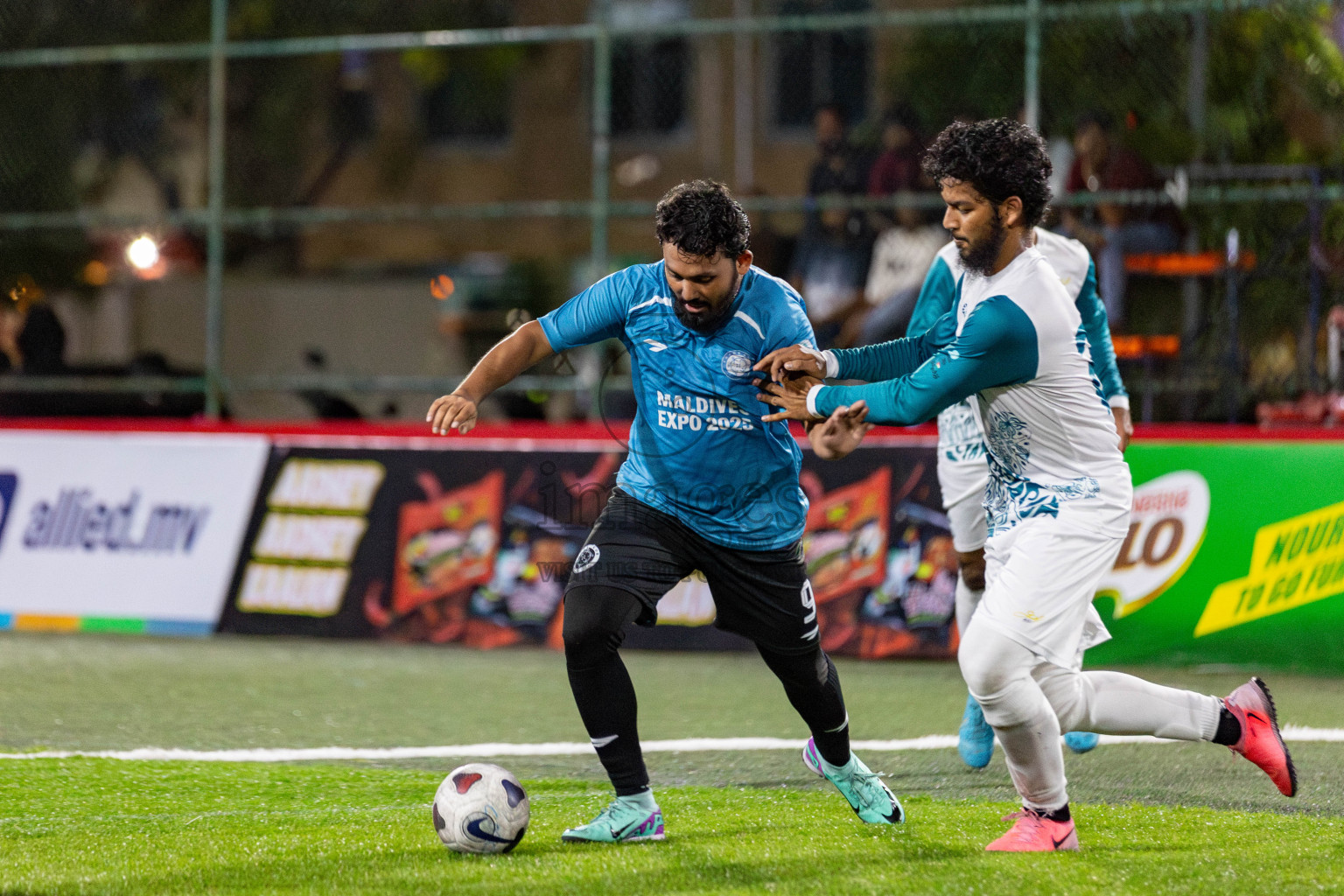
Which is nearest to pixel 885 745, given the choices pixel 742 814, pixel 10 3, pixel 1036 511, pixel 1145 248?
pixel 742 814

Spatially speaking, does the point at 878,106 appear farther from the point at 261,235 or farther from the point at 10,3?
the point at 261,235

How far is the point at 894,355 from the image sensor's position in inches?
195

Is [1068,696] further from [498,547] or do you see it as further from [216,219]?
[216,219]

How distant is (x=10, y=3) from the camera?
1413 cm

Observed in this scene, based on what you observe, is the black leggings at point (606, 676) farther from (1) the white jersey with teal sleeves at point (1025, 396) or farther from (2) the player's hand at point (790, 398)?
(1) the white jersey with teal sleeves at point (1025, 396)

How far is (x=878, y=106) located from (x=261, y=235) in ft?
44.9

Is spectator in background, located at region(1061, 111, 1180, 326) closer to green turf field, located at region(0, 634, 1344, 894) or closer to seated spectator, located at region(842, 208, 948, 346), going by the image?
seated spectator, located at region(842, 208, 948, 346)

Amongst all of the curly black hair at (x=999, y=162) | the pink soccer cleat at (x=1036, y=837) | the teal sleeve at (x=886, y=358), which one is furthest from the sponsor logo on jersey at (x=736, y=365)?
the pink soccer cleat at (x=1036, y=837)

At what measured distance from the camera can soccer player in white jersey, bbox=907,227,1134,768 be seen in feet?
19.8

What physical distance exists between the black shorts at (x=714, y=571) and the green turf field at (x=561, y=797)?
0.64m

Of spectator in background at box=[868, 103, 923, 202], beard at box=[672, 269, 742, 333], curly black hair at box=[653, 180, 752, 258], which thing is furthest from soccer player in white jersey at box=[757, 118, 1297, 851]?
spectator in background at box=[868, 103, 923, 202]

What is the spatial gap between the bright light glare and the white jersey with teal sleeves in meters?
8.60

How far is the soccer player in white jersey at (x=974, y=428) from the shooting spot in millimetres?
6043

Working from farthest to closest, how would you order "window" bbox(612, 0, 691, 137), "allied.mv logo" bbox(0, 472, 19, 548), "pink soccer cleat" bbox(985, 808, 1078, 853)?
1. "window" bbox(612, 0, 691, 137)
2. "allied.mv logo" bbox(0, 472, 19, 548)
3. "pink soccer cleat" bbox(985, 808, 1078, 853)
